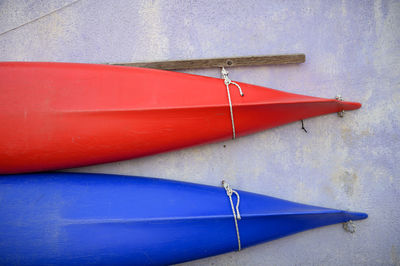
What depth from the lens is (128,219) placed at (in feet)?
5.79

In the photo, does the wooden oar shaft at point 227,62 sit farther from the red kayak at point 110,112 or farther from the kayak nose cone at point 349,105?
the kayak nose cone at point 349,105

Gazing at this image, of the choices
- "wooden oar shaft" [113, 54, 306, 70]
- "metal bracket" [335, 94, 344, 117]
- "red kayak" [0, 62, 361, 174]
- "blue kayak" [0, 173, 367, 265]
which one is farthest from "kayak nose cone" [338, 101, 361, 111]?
"blue kayak" [0, 173, 367, 265]

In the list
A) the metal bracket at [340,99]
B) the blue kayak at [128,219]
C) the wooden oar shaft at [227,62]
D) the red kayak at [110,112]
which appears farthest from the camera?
the metal bracket at [340,99]

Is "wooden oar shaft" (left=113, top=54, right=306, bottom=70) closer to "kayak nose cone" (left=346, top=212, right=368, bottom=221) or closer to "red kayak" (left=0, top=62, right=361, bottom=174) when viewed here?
"red kayak" (left=0, top=62, right=361, bottom=174)

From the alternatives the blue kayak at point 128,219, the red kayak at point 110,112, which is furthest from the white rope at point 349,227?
the red kayak at point 110,112

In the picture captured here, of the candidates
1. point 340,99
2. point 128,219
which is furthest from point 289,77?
point 128,219

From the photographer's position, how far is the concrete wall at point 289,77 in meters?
2.18

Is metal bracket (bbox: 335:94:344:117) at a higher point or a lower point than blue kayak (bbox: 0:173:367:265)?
higher

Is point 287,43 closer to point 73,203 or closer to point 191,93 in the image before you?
point 191,93

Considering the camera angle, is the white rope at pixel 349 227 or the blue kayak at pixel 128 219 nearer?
the blue kayak at pixel 128 219

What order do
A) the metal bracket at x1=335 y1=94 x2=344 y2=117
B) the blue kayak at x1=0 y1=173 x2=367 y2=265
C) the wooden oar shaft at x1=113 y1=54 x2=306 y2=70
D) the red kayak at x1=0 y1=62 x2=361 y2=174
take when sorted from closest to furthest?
the blue kayak at x1=0 y1=173 x2=367 y2=265 < the red kayak at x1=0 y1=62 x2=361 y2=174 < the wooden oar shaft at x1=113 y1=54 x2=306 y2=70 < the metal bracket at x1=335 y1=94 x2=344 y2=117

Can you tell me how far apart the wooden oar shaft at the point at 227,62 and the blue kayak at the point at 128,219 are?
0.85 meters

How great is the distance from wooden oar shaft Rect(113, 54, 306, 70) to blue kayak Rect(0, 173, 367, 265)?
854mm

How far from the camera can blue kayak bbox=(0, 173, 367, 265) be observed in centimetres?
170
